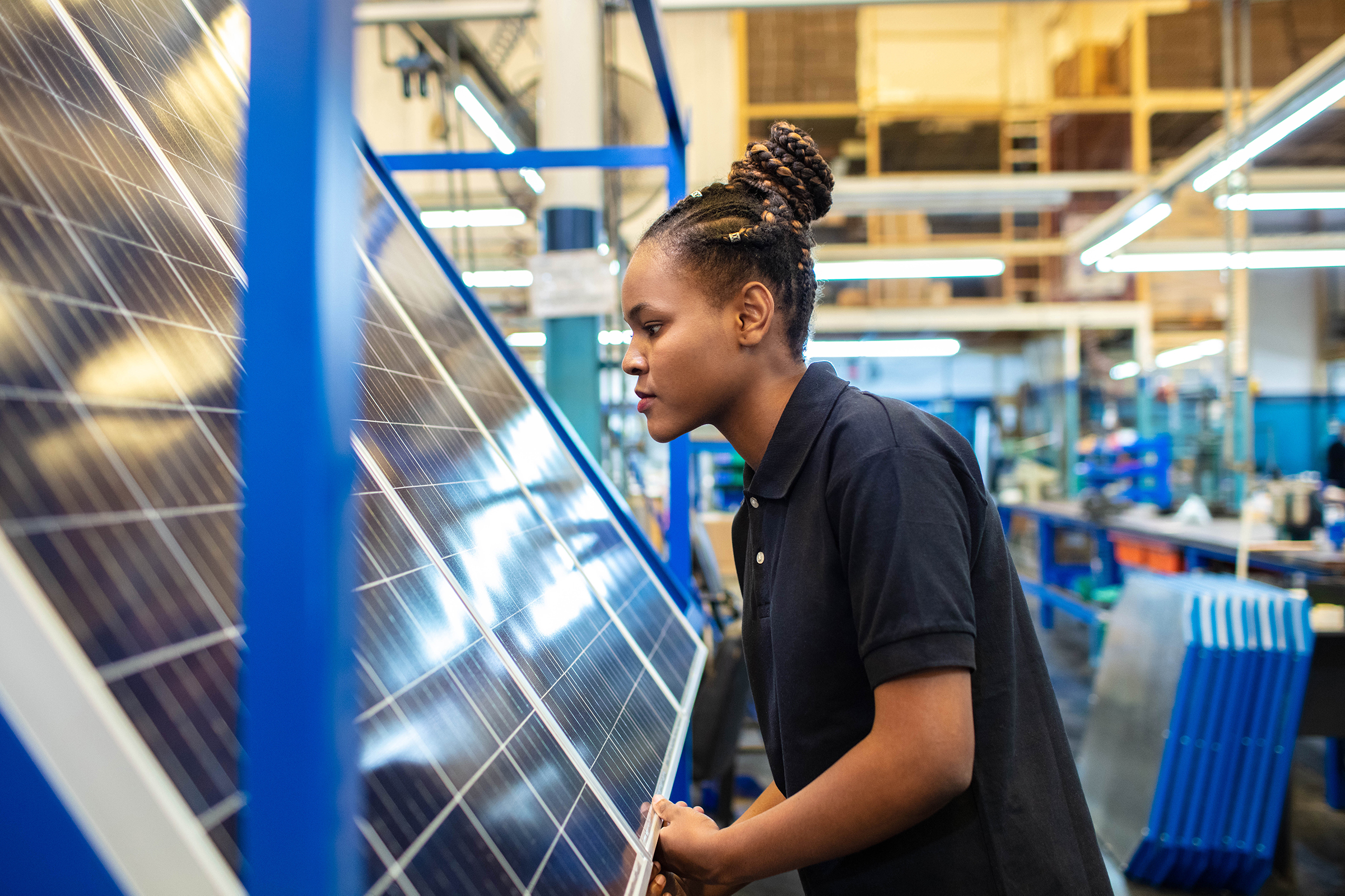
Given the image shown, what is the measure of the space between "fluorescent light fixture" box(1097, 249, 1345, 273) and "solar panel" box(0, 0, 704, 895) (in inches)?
373

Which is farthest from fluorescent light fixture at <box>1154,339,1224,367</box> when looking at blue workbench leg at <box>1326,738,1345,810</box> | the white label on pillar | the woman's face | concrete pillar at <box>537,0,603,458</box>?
the woman's face

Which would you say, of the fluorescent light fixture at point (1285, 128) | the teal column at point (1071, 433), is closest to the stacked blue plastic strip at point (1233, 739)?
the fluorescent light fixture at point (1285, 128)

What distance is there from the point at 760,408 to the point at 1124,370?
17161 millimetres

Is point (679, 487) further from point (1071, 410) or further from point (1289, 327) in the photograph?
point (1289, 327)

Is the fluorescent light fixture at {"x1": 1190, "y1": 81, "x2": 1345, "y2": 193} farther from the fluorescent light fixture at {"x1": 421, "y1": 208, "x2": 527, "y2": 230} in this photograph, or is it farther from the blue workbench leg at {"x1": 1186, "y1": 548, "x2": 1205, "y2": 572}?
the fluorescent light fixture at {"x1": 421, "y1": 208, "x2": 527, "y2": 230}

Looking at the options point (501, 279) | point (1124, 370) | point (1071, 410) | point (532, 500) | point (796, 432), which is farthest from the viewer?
point (1124, 370)

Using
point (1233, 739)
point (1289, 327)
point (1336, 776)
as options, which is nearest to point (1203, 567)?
point (1336, 776)

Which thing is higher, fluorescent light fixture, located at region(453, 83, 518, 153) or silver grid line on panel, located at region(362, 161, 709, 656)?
fluorescent light fixture, located at region(453, 83, 518, 153)

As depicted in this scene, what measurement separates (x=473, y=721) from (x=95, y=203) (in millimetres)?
660

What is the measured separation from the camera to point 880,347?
1466 cm

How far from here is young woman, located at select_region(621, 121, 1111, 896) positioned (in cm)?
92

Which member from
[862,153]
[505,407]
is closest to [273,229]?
[505,407]

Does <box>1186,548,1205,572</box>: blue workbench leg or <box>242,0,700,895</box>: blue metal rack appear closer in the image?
<box>242,0,700,895</box>: blue metal rack

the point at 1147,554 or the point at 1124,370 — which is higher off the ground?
the point at 1124,370
